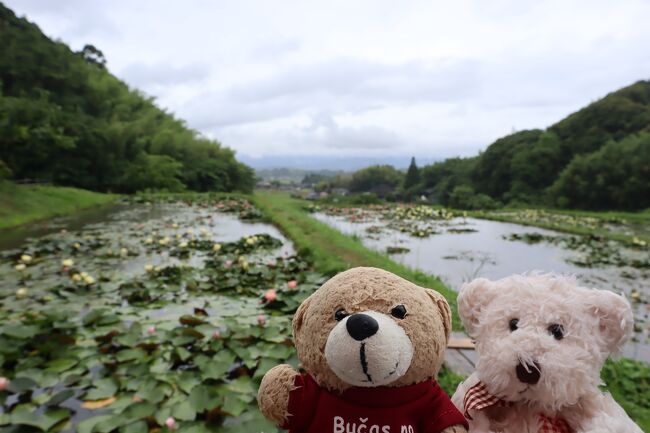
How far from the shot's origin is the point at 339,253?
4.98 metres

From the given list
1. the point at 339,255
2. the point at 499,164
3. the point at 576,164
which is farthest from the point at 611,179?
the point at 339,255

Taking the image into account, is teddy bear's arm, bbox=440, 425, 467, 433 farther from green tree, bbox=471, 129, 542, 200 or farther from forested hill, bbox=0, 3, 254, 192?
green tree, bbox=471, 129, 542, 200

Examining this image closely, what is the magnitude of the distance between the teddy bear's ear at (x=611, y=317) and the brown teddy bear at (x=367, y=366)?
1.02 ft

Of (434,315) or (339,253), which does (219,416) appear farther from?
(339,253)

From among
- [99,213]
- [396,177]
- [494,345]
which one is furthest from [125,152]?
[396,177]

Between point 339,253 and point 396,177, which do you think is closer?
point 339,253

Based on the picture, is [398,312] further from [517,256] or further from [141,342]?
[517,256]

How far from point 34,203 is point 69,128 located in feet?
23.9

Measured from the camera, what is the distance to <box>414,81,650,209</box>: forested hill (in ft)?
53.9

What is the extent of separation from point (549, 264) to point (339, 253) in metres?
2.86

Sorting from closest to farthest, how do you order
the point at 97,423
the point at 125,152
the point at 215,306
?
the point at 97,423
the point at 215,306
the point at 125,152

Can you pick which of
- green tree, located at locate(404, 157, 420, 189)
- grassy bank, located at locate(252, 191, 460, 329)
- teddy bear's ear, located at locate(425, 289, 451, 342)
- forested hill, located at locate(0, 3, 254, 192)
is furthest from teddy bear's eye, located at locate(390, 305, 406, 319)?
green tree, located at locate(404, 157, 420, 189)

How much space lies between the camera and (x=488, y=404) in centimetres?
80

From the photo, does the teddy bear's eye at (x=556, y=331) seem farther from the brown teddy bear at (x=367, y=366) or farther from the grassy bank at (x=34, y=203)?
the grassy bank at (x=34, y=203)
